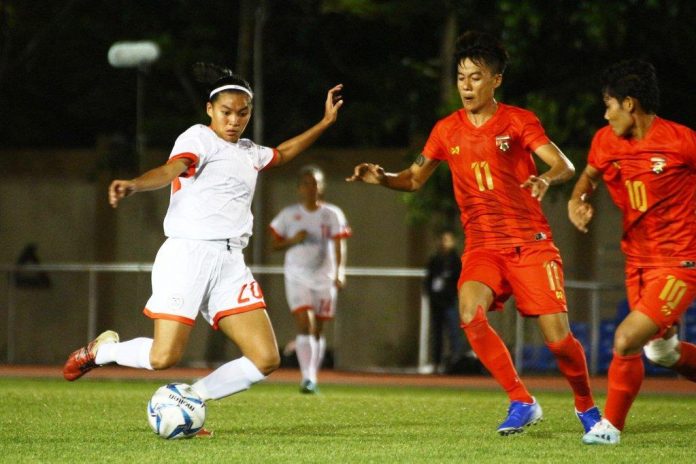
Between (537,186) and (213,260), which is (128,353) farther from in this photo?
(537,186)

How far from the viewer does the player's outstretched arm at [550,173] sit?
837 cm

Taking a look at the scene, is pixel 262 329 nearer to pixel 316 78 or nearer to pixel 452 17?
pixel 452 17

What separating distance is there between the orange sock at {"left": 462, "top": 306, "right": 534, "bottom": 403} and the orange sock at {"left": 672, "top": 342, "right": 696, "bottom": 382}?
989 mm

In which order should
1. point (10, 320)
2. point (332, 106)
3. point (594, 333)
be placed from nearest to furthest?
point (332, 106)
point (594, 333)
point (10, 320)

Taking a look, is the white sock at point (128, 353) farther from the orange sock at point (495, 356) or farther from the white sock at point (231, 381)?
the orange sock at point (495, 356)

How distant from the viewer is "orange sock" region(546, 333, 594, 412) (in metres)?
9.07

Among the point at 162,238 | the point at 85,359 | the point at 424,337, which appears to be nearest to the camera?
the point at 85,359

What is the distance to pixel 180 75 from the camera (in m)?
27.9

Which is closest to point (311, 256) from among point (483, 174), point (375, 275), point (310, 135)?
point (310, 135)

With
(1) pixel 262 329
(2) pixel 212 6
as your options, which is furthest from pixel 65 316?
(1) pixel 262 329

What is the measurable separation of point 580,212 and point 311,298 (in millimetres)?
6244

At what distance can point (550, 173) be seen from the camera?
8711mm

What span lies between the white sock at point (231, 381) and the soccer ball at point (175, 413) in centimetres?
27

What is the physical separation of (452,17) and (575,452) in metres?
12.3
